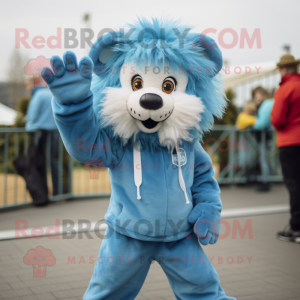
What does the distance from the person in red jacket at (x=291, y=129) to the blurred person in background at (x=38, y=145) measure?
11.6 ft

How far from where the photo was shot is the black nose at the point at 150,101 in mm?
1934

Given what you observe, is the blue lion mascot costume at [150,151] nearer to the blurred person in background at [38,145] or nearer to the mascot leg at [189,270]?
the mascot leg at [189,270]

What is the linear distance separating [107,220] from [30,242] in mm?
2393

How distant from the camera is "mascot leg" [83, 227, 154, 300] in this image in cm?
205

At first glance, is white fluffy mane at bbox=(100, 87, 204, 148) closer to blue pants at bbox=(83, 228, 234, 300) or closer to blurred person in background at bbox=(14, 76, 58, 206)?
blue pants at bbox=(83, 228, 234, 300)

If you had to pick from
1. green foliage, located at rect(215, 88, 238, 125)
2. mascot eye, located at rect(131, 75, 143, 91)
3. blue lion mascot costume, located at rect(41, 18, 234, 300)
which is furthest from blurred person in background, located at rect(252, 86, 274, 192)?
mascot eye, located at rect(131, 75, 143, 91)

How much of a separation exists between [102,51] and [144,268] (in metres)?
1.20

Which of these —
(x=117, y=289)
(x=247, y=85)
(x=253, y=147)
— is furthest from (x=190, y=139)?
(x=247, y=85)

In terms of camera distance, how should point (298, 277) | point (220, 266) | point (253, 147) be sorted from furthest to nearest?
point (253, 147) → point (220, 266) → point (298, 277)

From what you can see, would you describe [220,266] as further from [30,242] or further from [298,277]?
[30,242]

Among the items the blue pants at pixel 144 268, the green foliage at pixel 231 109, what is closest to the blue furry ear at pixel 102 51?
the blue pants at pixel 144 268

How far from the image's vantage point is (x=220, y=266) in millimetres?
3598

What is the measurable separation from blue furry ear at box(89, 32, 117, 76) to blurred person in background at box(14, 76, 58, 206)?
4.17 metres

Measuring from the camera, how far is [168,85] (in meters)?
2.09
